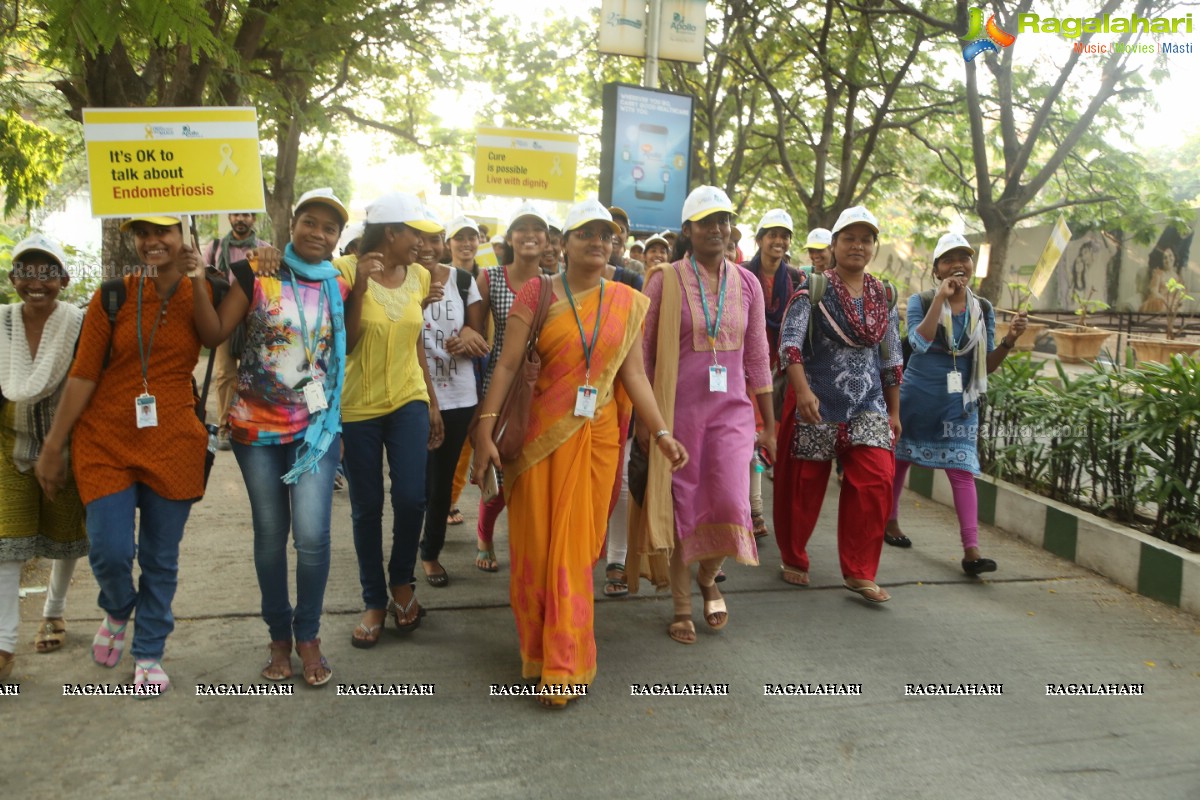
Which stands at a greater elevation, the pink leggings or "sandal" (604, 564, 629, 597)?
the pink leggings

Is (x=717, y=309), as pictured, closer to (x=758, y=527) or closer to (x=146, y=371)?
(x=758, y=527)

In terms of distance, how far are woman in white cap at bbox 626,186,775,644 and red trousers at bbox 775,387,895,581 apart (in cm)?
76

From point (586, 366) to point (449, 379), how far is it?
4.26 feet

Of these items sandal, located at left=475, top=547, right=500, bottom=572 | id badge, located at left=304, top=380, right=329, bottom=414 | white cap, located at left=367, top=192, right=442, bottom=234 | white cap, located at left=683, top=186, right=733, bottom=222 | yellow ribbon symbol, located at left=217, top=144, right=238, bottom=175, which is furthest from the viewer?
sandal, located at left=475, top=547, right=500, bottom=572

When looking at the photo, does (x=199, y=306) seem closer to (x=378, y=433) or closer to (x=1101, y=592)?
(x=378, y=433)

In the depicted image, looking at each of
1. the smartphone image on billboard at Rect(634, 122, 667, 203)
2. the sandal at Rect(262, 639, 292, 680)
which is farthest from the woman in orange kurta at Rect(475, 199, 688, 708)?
the smartphone image on billboard at Rect(634, 122, 667, 203)

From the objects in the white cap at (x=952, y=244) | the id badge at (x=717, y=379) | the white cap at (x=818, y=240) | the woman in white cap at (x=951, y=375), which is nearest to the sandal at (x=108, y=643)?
the id badge at (x=717, y=379)

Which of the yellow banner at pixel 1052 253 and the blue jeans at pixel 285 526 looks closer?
the blue jeans at pixel 285 526

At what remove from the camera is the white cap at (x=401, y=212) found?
3.95 m

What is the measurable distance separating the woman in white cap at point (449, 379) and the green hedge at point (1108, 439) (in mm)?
3718

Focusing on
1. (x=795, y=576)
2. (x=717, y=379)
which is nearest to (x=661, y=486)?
(x=717, y=379)

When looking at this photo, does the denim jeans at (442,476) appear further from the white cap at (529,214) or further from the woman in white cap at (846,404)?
the woman in white cap at (846,404)

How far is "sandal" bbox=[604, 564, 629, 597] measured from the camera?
4.95 m

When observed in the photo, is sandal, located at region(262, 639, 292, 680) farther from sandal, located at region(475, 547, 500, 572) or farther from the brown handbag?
sandal, located at region(475, 547, 500, 572)
